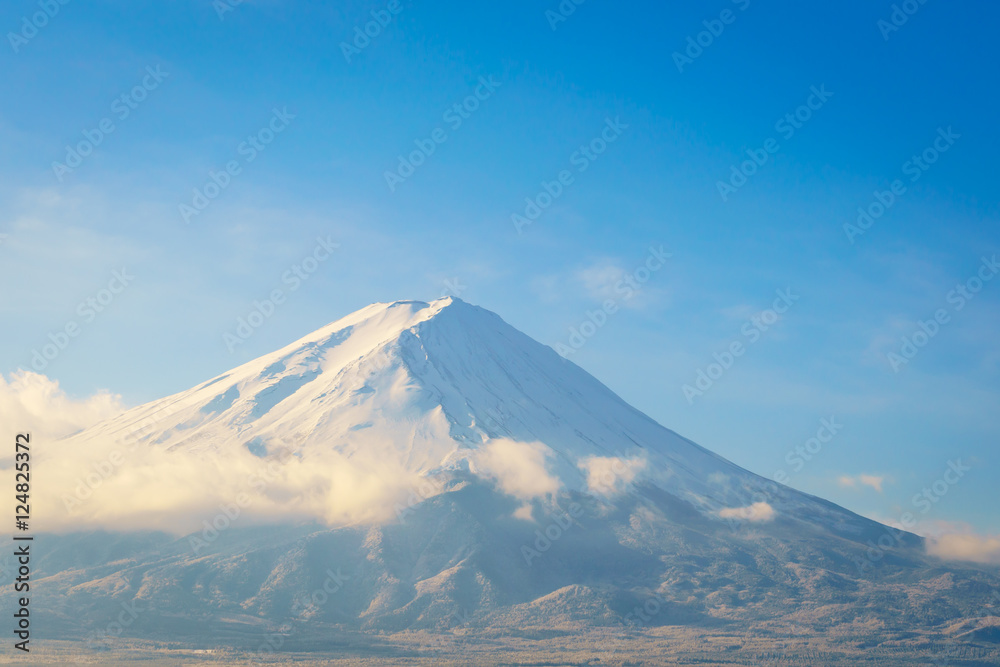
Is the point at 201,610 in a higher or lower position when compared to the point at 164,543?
lower

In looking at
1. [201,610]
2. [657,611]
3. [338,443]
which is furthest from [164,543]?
[657,611]

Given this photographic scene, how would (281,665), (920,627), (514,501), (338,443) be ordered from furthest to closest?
1. (338,443)
2. (514,501)
3. (920,627)
4. (281,665)

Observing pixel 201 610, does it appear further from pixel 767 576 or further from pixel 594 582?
pixel 767 576

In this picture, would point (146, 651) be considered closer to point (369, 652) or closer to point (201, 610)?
point (201, 610)

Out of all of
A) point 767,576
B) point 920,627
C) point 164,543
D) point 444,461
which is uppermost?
point 444,461

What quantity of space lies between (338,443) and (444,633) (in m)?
60.1

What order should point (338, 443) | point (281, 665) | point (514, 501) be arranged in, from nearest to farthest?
point (281, 665) → point (514, 501) → point (338, 443)

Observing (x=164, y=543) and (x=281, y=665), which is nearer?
(x=281, y=665)

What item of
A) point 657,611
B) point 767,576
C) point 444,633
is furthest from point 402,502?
point 767,576

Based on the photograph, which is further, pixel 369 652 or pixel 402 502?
pixel 402 502

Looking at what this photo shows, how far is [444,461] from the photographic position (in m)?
195

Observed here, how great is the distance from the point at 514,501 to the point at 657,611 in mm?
36986

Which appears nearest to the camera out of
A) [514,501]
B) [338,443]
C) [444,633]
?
[444,633]

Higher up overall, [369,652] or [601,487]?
[601,487]
